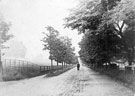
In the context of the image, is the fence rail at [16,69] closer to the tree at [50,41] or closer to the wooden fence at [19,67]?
the wooden fence at [19,67]

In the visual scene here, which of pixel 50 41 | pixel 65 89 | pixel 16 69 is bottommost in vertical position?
pixel 65 89

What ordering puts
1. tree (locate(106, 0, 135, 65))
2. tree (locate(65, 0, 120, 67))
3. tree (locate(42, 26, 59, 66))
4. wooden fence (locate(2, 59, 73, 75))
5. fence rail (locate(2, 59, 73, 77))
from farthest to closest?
tree (locate(42, 26, 59, 66))
wooden fence (locate(2, 59, 73, 75))
fence rail (locate(2, 59, 73, 77))
tree (locate(65, 0, 120, 67))
tree (locate(106, 0, 135, 65))

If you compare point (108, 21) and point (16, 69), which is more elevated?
point (108, 21)

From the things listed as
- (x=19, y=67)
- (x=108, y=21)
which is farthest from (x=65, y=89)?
(x=19, y=67)

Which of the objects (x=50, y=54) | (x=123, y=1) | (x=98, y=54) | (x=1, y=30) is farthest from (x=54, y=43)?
(x=123, y=1)

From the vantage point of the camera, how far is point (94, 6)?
7.77 metres

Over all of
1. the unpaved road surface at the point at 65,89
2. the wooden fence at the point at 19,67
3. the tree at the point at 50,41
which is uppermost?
the tree at the point at 50,41

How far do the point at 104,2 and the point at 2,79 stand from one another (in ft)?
21.4

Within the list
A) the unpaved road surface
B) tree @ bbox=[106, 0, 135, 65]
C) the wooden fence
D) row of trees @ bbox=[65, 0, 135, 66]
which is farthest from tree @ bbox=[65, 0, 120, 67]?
the wooden fence

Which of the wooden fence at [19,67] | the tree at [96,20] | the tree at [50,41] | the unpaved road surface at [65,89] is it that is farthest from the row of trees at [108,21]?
the wooden fence at [19,67]

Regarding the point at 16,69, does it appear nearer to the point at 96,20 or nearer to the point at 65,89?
the point at 96,20

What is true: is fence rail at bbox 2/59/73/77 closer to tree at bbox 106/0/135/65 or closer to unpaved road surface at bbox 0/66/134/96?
unpaved road surface at bbox 0/66/134/96

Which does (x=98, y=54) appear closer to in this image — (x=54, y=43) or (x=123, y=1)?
(x=54, y=43)

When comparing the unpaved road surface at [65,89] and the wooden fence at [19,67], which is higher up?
the wooden fence at [19,67]
